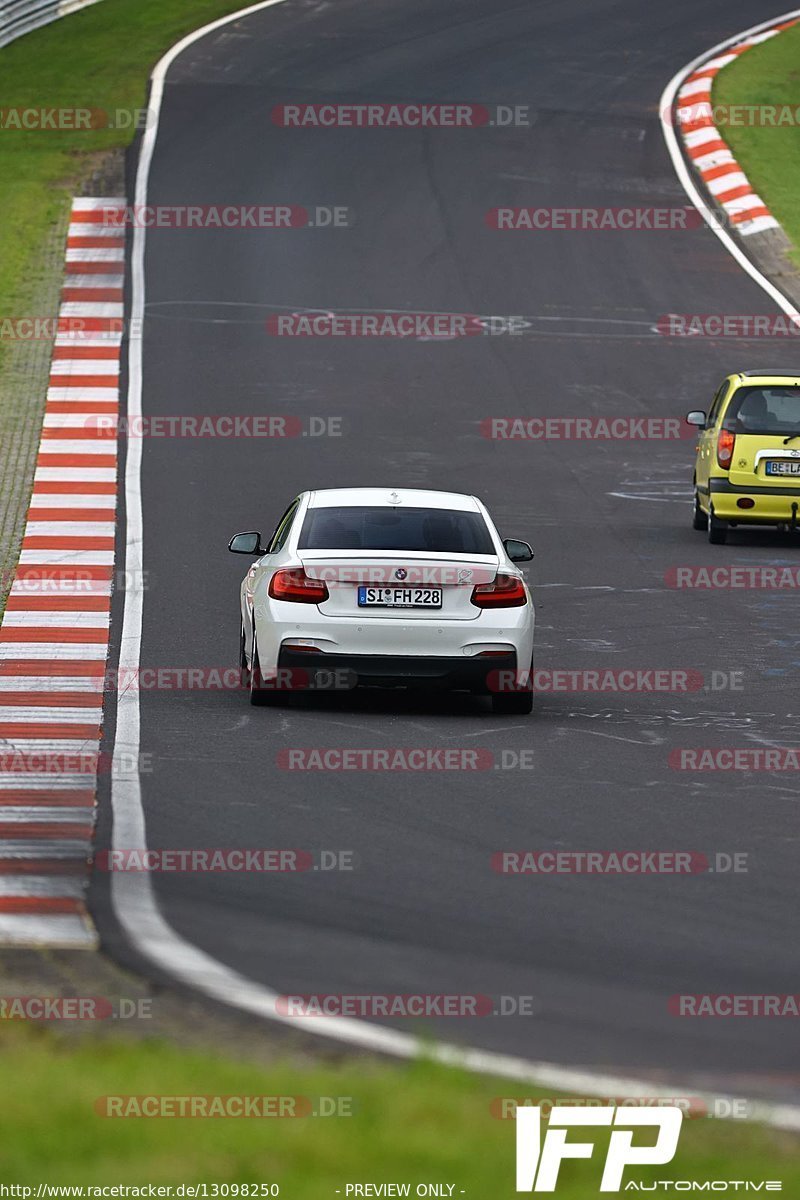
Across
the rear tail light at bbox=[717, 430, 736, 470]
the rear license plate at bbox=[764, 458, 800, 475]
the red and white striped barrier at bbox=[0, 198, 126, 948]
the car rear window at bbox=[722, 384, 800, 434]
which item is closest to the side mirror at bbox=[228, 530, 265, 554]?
the red and white striped barrier at bbox=[0, 198, 126, 948]

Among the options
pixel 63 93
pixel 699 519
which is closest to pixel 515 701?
pixel 699 519

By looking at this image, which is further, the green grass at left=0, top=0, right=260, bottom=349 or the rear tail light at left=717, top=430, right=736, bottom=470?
the green grass at left=0, top=0, right=260, bottom=349

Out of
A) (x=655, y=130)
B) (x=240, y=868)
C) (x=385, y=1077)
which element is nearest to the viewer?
(x=385, y=1077)

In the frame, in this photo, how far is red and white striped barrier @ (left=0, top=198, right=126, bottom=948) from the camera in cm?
901

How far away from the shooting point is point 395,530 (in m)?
14.0

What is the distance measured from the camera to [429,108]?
40.3 metres

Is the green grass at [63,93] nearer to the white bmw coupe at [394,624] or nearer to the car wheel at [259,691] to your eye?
the car wheel at [259,691]

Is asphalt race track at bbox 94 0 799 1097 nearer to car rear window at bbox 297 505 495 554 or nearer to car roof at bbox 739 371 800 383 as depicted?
car rear window at bbox 297 505 495 554

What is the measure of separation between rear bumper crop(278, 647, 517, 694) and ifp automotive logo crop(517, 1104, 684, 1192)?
7.53 metres

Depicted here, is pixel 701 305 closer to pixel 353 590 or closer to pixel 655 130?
pixel 655 130

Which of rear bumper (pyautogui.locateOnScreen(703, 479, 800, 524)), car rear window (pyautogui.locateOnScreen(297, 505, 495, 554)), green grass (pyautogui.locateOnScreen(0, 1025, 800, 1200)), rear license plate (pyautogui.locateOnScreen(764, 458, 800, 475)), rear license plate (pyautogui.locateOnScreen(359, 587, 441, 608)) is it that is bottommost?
rear bumper (pyautogui.locateOnScreen(703, 479, 800, 524))

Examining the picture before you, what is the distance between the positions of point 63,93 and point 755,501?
74.8 feet

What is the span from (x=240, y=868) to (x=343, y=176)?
95.2ft

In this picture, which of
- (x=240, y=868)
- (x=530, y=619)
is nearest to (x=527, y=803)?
(x=240, y=868)
